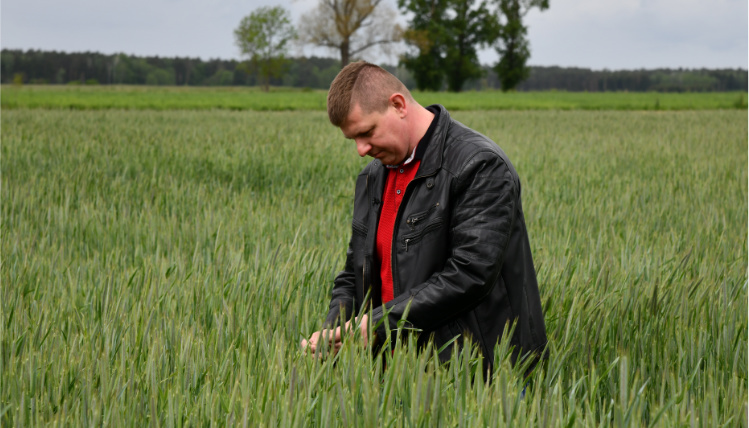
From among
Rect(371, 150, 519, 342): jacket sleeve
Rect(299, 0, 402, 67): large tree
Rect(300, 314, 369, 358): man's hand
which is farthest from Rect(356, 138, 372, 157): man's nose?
Rect(299, 0, 402, 67): large tree

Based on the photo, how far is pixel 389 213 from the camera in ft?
6.81

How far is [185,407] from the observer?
1601mm

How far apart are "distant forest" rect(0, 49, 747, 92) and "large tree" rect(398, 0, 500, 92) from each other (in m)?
9.63

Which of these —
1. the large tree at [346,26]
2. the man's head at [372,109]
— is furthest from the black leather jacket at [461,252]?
the large tree at [346,26]

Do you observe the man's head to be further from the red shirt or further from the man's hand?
the man's hand

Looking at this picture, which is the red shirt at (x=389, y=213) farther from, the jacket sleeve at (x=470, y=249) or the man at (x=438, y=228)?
the jacket sleeve at (x=470, y=249)

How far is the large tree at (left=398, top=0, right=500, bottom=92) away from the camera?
53188mm

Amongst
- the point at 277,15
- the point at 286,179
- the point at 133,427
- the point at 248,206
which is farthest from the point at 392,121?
the point at 277,15

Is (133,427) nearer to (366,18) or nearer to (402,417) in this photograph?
(402,417)

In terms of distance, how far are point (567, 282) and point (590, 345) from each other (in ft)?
1.86

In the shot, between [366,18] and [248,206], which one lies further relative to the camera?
[366,18]

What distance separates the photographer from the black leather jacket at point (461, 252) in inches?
72.7

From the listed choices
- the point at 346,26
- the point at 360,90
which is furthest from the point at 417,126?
the point at 346,26

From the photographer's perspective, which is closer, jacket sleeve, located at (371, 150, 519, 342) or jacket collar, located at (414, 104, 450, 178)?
jacket sleeve, located at (371, 150, 519, 342)
